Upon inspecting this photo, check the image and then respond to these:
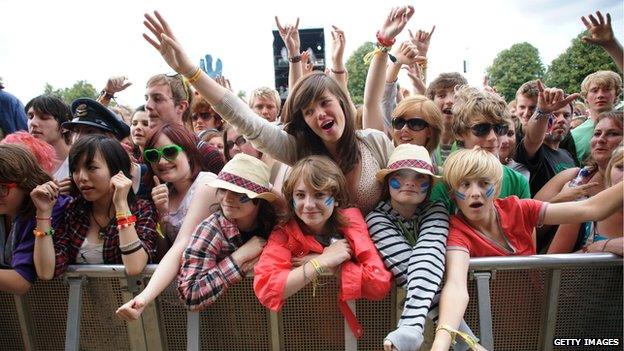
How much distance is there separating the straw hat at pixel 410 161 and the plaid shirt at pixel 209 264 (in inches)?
35.3

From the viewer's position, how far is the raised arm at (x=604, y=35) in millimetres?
3131

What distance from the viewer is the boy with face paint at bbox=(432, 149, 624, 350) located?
2.14 metres

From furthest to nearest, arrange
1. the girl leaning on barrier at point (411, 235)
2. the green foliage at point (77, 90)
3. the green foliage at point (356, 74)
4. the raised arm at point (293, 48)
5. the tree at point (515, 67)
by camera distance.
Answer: the green foliage at point (77, 90)
the tree at point (515, 67)
the green foliage at point (356, 74)
the raised arm at point (293, 48)
the girl leaning on barrier at point (411, 235)

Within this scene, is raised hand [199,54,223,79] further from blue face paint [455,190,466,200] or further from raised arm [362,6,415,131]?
blue face paint [455,190,466,200]

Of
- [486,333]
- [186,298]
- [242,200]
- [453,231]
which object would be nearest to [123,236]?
[186,298]

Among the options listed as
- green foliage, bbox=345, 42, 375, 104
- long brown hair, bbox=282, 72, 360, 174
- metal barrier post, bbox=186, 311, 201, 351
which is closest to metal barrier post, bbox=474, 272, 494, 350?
long brown hair, bbox=282, 72, 360, 174

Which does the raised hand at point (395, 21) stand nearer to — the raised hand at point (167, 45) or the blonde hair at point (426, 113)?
the blonde hair at point (426, 113)

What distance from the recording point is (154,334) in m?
Answer: 2.24

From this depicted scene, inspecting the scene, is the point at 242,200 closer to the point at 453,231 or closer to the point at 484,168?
the point at 453,231

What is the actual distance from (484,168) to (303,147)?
1020mm

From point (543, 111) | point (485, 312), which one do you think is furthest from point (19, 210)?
point (543, 111)

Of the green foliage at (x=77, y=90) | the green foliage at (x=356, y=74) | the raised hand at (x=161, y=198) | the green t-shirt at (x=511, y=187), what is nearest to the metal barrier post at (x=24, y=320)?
the raised hand at (x=161, y=198)

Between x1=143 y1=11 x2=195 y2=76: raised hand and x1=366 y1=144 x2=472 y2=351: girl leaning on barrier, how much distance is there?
1.24 metres

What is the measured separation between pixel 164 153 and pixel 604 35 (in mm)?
3233
